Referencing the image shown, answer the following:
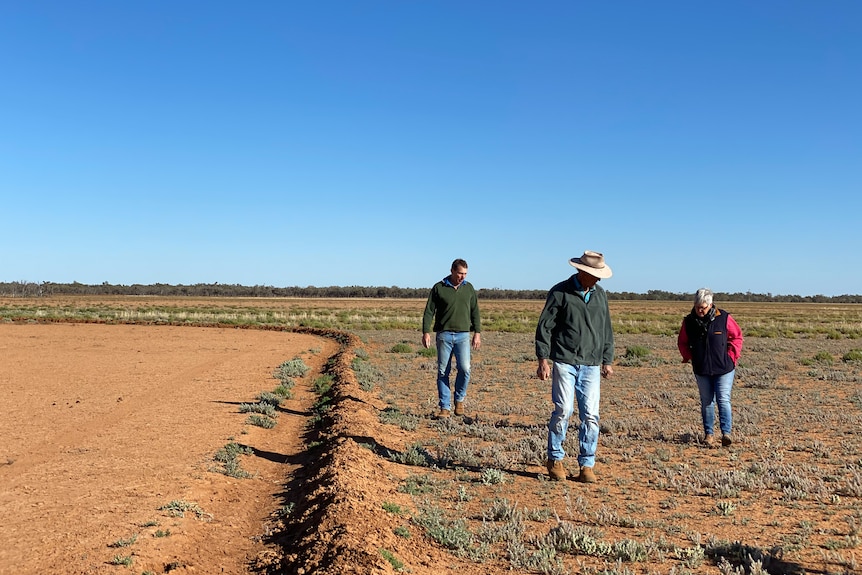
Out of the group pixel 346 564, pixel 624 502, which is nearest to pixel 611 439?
pixel 624 502

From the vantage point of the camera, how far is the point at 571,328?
6.61m

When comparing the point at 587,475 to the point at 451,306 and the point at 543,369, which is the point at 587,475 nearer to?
the point at 543,369

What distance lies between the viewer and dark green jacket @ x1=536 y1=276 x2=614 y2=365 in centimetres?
657

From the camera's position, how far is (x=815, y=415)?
10812 millimetres

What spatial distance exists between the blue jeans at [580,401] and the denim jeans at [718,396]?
235 centimetres

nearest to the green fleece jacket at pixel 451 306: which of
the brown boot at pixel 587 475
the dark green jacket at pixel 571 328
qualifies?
the dark green jacket at pixel 571 328

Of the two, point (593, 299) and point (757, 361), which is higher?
point (593, 299)

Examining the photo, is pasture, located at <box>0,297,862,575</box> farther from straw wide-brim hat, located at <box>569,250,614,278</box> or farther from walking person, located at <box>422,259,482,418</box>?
straw wide-brim hat, located at <box>569,250,614,278</box>

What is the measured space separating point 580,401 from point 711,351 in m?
2.53

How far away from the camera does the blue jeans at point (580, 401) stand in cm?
658

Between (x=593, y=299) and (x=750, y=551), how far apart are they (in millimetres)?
2631

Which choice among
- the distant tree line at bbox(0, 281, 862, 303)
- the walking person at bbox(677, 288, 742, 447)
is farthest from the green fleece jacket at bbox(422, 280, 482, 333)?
the distant tree line at bbox(0, 281, 862, 303)

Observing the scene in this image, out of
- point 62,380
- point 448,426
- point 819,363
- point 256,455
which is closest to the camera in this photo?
A: point 256,455

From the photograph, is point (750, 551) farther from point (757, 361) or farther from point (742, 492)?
point (757, 361)
